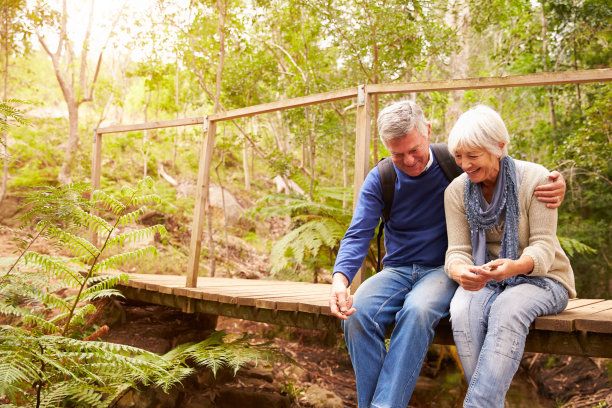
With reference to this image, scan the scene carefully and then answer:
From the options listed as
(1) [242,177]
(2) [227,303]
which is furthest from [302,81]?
(1) [242,177]

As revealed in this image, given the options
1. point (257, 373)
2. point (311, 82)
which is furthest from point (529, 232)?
point (311, 82)

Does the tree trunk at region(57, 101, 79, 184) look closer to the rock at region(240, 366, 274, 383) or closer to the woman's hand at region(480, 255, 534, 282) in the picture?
the rock at region(240, 366, 274, 383)

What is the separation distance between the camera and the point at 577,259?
747 centimetres

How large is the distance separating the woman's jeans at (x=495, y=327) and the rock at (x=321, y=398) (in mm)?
2843

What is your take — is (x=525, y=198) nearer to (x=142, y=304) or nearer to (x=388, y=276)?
(x=388, y=276)

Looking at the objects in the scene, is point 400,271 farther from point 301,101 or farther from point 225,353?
point 225,353

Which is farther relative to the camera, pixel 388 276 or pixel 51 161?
pixel 51 161

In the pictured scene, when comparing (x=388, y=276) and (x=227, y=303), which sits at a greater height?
(x=388, y=276)

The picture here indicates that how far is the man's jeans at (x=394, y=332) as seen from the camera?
7.53 feet

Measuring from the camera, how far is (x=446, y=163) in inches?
111

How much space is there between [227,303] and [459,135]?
7.95 feet

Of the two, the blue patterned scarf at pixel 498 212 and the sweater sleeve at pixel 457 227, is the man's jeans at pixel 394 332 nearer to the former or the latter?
the sweater sleeve at pixel 457 227

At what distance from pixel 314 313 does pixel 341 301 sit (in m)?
0.99

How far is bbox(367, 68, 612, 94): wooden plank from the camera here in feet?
8.85
